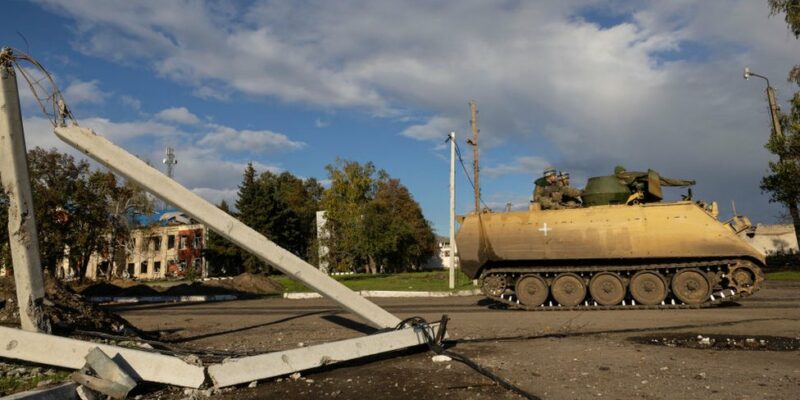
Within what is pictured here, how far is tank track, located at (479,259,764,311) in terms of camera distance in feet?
40.5

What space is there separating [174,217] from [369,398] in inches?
2490

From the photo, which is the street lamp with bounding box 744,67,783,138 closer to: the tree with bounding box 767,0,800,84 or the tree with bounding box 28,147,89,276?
the tree with bounding box 767,0,800,84

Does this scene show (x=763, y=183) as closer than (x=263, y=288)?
Yes

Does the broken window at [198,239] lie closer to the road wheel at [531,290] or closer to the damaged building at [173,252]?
the damaged building at [173,252]

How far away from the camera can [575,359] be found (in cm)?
662

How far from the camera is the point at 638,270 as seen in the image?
43.0ft

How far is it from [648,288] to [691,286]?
3.10 feet

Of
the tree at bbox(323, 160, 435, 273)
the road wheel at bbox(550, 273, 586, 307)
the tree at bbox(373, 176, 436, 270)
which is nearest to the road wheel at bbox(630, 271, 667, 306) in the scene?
the road wheel at bbox(550, 273, 586, 307)

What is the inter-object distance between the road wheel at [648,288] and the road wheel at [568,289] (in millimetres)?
1224

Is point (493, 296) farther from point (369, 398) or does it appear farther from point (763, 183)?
point (763, 183)

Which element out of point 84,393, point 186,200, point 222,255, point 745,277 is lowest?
point 84,393

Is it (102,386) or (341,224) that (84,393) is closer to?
(102,386)

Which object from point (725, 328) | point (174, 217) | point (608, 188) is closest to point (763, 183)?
point (608, 188)

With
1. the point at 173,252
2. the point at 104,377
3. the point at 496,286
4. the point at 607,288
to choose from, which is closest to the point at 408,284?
the point at 496,286
